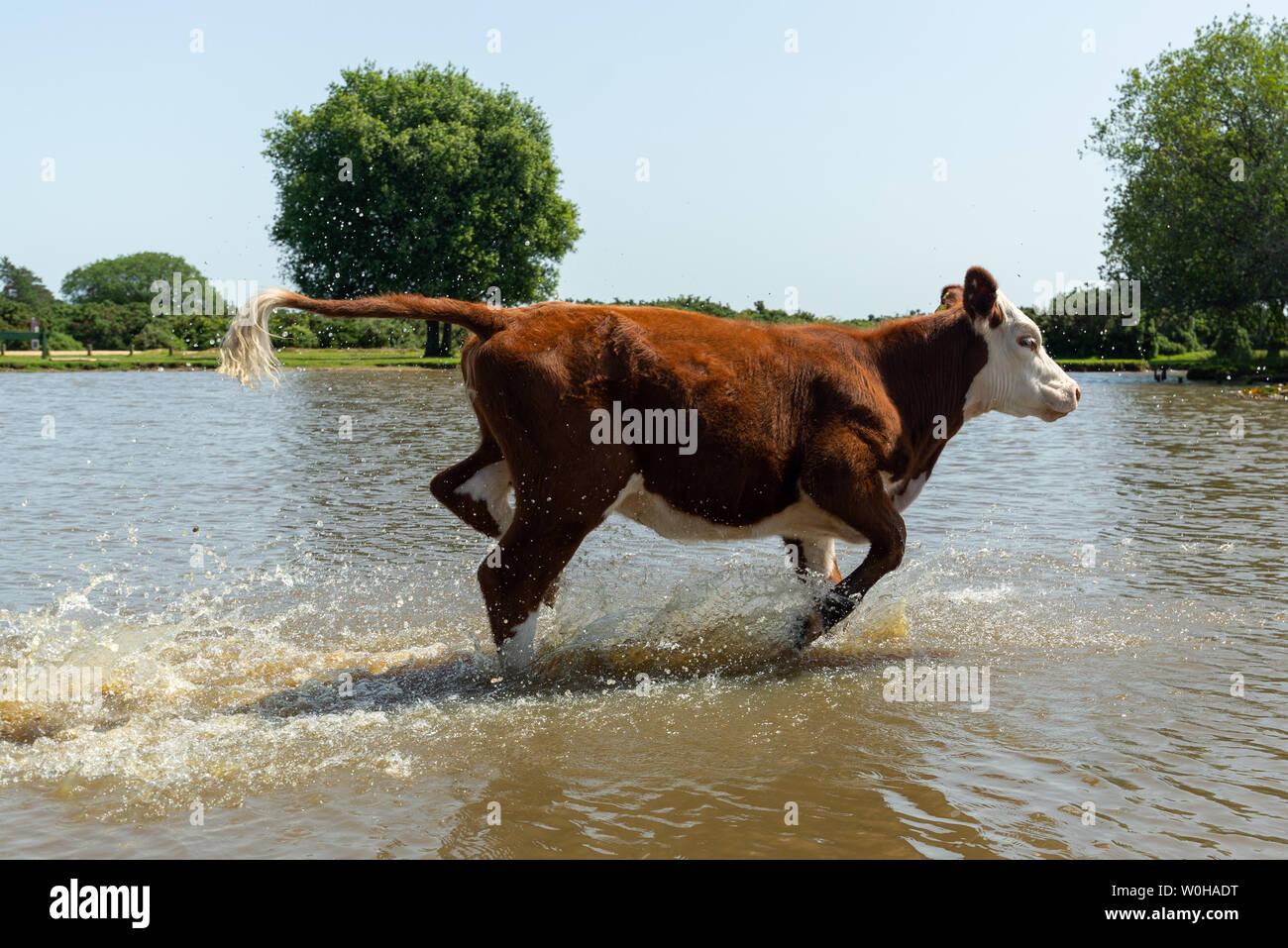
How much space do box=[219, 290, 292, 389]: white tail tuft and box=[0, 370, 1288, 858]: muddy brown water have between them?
171 centimetres

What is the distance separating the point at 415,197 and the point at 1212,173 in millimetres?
32387

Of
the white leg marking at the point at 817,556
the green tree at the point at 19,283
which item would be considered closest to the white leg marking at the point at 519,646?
the white leg marking at the point at 817,556

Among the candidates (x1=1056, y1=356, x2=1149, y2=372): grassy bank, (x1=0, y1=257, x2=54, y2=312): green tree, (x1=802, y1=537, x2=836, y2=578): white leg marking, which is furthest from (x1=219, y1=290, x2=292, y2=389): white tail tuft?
(x1=0, y1=257, x2=54, y2=312): green tree

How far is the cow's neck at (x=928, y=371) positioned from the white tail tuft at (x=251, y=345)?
3.62m

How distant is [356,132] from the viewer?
2037 inches

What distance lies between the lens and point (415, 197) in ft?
169

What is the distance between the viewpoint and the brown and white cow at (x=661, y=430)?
631 centimetres

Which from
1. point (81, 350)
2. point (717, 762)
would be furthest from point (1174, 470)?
point (81, 350)

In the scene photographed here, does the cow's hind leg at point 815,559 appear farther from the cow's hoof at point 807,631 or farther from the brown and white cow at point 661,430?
the cow's hoof at point 807,631

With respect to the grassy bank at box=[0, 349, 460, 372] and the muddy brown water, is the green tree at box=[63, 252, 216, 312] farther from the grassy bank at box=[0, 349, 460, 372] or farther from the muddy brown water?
the muddy brown water

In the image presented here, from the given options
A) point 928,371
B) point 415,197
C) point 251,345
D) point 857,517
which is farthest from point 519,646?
point 415,197

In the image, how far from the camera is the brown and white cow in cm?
631
